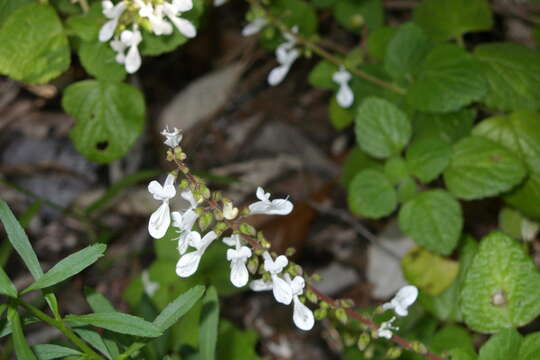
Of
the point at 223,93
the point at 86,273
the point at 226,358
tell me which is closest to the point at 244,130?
the point at 223,93

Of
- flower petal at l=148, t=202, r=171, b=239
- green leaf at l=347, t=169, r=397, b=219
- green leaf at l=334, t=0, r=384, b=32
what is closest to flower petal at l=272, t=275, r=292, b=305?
flower petal at l=148, t=202, r=171, b=239

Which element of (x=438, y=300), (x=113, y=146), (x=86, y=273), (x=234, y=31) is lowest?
(x=86, y=273)

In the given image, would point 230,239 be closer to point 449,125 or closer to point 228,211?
point 228,211

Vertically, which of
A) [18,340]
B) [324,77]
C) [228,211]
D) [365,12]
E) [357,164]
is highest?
[228,211]

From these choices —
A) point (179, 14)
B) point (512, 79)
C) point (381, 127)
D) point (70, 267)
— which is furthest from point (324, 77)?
point (70, 267)

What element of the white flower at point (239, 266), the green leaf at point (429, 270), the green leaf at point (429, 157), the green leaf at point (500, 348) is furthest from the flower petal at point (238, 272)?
the green leaf at point (429, 270)

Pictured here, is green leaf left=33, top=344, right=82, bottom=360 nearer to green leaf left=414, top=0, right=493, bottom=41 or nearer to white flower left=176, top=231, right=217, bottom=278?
white flower left=176, top=231, right=217, bottom=278

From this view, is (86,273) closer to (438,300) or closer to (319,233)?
(319,233)
